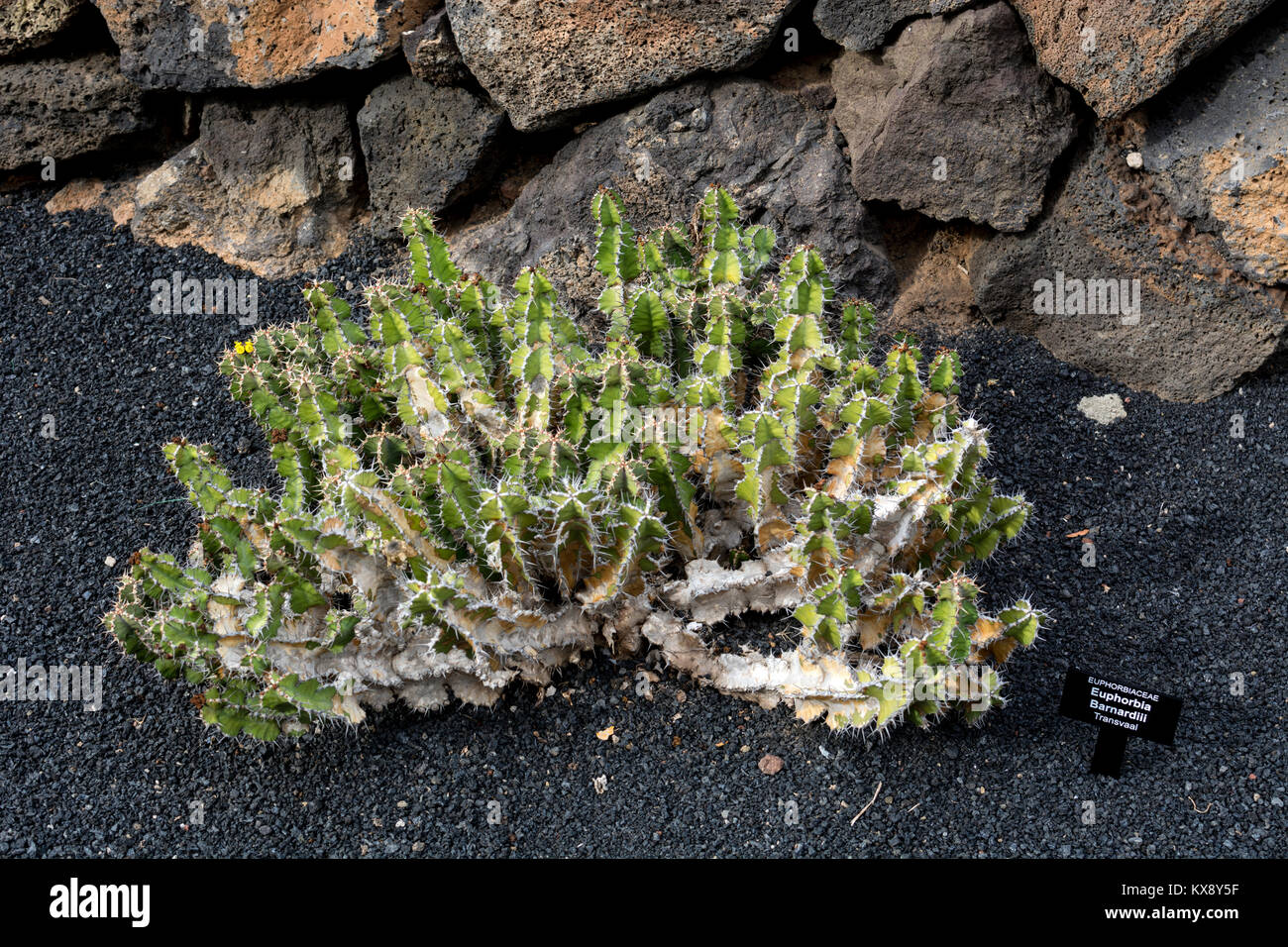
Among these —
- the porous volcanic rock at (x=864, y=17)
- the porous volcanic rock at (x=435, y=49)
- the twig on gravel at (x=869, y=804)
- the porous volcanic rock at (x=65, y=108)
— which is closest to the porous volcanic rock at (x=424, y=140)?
the porous volcanic rock at (x=435, y=49)

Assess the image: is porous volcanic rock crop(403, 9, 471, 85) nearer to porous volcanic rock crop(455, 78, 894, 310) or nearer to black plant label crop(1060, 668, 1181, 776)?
porous volcanic rock crop(455, 78, 894, 310)

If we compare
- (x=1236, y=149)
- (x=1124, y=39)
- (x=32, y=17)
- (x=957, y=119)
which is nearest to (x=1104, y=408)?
(x=1236, y=149)

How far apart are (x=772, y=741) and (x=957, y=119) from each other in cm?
223

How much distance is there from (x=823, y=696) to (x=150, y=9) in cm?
398

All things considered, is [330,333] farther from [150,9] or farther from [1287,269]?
[1287,269]

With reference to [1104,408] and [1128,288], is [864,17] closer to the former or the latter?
[1128,288]

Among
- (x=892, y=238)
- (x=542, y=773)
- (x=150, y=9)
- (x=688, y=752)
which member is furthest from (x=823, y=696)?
(x=150, y=9)

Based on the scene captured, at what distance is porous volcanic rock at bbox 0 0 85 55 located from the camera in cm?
500

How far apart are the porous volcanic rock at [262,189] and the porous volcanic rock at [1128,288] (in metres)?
2.65

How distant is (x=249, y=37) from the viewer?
468 cm

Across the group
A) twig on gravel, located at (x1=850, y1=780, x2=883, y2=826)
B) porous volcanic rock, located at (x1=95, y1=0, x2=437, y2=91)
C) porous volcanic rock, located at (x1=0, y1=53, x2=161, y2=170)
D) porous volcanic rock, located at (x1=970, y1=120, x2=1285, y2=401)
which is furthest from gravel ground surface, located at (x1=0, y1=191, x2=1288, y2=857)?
porous volcanic rock, located at (x1=0, y1=53, x2=161, y2=170)

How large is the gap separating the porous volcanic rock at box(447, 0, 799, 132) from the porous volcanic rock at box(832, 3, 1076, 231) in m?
0.42

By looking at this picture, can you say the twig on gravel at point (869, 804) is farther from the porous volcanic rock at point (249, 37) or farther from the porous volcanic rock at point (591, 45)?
the porous volcanic rock at point (249, 37)

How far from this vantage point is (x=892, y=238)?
4371mm
